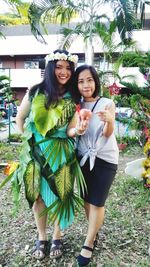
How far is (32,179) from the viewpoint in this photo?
7.39ft

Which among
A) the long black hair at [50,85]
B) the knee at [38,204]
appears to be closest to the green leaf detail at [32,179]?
the knee at [38,204]

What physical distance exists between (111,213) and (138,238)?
605mm

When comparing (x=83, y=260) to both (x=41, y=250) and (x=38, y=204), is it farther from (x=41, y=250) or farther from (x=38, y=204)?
(x=38, y=204)

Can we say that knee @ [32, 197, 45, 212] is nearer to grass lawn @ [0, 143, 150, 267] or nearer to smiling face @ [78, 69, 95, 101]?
grass lawn @ [0, 143, 150, 267]

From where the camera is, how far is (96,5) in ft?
28.2

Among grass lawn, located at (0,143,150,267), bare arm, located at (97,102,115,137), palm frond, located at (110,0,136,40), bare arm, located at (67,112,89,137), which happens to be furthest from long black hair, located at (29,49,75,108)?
palm frond, located at (110,0,136,40)

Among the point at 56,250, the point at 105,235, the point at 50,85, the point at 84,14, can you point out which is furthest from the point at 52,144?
the point at 84,14

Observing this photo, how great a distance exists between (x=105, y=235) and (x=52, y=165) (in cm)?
107

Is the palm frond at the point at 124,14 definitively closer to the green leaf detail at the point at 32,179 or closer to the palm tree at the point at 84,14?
the palm tree at the point at 84,14

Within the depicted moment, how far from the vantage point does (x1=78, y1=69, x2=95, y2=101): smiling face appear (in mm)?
2184

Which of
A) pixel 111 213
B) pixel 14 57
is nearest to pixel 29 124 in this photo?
pixel 111 213

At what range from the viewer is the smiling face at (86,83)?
7.16 feet

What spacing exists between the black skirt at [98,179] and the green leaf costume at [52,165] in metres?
0.09

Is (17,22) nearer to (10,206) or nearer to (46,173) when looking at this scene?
(10,206)
